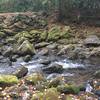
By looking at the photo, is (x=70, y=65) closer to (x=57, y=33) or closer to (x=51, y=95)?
(x=51, y=95)

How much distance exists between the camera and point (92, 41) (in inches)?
822

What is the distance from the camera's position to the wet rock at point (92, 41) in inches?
808

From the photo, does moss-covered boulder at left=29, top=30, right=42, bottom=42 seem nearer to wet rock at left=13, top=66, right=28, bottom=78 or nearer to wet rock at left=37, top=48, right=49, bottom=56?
wet rock at left=37, top=48, right=49, bottom=56

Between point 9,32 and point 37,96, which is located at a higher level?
point 37,96

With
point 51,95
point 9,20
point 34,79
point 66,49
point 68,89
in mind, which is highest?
point 51,95

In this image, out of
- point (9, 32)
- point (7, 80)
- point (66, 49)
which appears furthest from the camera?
point (9, 32)

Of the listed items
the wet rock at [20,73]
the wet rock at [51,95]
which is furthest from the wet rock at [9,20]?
the wet rock at [51,95]

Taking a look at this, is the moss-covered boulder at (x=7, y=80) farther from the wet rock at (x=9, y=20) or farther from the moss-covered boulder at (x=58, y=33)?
the wet rock at (x=9, y=20)

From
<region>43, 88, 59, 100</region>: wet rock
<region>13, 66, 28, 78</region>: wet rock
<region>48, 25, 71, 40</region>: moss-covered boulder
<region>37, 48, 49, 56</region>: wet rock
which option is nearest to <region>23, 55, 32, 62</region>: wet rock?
<region>37, 48, 49, 56</region>: wet rock

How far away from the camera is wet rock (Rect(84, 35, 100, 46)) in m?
20.5

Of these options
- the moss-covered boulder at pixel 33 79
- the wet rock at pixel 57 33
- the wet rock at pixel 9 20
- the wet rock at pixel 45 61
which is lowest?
the wet rock at pixel 45 61

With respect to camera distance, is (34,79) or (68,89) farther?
(34,79)

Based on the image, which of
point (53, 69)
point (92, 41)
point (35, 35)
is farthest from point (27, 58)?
point (35, 35)

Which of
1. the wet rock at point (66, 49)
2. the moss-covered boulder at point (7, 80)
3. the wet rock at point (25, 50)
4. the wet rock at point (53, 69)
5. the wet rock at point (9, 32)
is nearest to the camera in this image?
the moss-covered boulder at point (7, 80)
